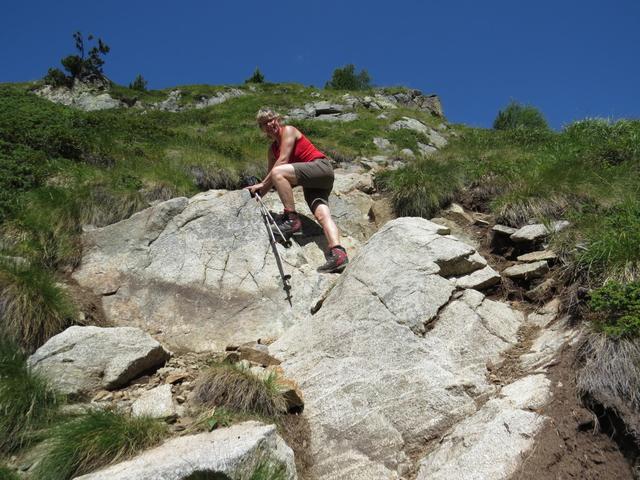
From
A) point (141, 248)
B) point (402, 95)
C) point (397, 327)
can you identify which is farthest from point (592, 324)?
point (402, 95)

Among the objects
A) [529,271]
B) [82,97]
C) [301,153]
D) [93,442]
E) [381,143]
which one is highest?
[82,97]

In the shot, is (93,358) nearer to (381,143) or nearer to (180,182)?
(180,182)

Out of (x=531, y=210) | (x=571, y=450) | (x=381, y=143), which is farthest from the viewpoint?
(x=381, y=143)

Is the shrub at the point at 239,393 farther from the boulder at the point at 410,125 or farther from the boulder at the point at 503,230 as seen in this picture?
the boulder at the point at 410,125

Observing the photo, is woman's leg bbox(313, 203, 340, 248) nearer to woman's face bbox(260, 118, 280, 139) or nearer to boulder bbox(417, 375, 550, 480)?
woman's face bbox(260, 118, 280, 139)

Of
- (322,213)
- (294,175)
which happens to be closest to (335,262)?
(322,213)

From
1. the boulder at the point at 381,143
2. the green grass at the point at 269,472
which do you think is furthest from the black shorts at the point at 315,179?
the boulder at the point at 381,143

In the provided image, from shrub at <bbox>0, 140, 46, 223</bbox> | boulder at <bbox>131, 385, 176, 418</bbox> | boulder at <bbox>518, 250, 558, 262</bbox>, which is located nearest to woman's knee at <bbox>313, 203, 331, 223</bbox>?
boulder at <bbox>518, 250, 558, 262</bbox>

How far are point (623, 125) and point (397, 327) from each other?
9.54 meters

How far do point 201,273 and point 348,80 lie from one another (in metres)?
42.5

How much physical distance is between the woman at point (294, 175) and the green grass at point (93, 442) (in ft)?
13.4

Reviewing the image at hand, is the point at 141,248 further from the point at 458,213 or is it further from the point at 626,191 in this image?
the point at 626,191

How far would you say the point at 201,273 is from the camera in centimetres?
691

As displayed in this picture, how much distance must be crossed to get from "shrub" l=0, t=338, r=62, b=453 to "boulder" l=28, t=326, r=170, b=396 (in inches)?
6.4
